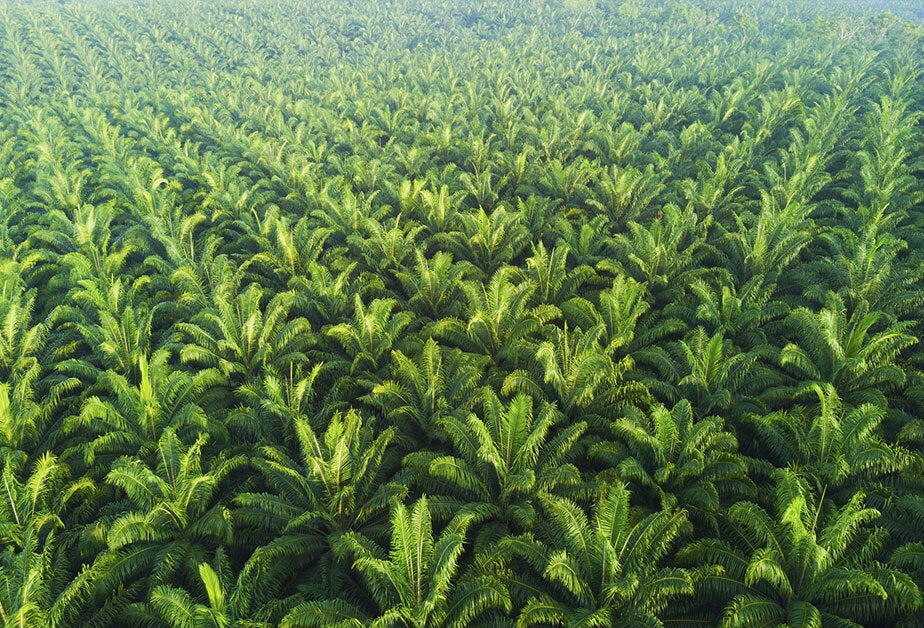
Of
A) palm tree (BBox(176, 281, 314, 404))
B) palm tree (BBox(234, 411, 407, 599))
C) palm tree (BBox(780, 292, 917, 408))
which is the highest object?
palm tree (BBox(780, 292, 917, 408))

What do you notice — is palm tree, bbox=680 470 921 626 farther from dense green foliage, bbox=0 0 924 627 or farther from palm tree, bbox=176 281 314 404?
palm tree, bbox=176 281 314 404

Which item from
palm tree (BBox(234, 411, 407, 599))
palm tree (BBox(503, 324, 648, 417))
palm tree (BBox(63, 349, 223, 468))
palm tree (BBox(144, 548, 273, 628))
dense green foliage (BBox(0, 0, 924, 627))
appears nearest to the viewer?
palm tree (BBox(144, 548, 273, 628))

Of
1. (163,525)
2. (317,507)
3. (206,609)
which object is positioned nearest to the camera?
(206,609)

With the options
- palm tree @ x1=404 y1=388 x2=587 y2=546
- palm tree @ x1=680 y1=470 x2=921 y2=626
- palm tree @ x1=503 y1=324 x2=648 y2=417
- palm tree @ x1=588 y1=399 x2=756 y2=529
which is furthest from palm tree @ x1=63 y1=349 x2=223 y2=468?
palm tree @ x1=680 y1=470 x2=921 y2=626

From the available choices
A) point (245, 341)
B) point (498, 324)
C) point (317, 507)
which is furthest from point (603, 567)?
point (245, 341)

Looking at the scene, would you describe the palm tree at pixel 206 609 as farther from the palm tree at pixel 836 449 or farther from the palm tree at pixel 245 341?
the palm tree at pixel 836 449

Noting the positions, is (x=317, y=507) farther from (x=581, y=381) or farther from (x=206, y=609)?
(x=581, y=381)
